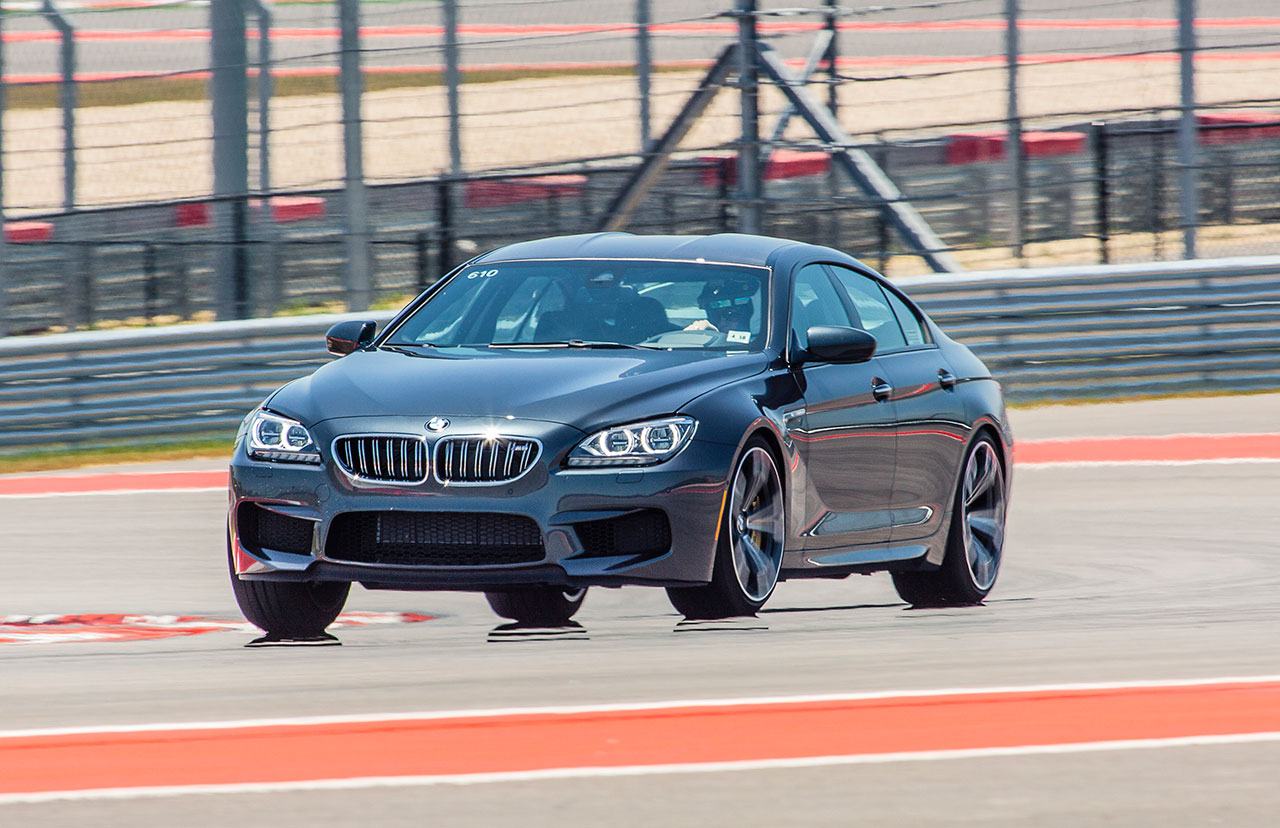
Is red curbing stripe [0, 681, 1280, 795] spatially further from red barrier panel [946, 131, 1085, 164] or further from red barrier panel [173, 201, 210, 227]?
red barrier panel [946, 131, 1085, 164]

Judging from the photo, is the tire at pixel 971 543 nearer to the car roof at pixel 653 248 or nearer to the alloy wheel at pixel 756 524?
the car roof at pixel 653 248

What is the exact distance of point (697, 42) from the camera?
17.4m

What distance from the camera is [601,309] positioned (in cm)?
834

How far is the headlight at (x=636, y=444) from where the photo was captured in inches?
287

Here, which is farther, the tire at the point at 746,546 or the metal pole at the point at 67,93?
the metal pole at the point at 67,93

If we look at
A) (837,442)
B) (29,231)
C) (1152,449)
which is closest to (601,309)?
(837,442)

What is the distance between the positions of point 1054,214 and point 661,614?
10.5 meters

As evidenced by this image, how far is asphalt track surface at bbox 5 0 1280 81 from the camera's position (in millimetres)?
16656

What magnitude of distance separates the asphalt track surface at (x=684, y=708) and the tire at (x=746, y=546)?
14 cm

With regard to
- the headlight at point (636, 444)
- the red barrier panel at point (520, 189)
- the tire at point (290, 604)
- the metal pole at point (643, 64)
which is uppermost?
the metal pole at point (643, 64)

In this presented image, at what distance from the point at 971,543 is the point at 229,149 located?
941cm

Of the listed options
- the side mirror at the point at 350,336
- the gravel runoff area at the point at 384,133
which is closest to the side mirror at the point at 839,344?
the side mirror at the point at 350,336

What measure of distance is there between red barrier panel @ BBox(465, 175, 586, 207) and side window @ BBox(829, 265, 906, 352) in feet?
29.1

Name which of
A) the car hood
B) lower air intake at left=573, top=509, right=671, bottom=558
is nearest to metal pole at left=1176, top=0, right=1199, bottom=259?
the car hood
